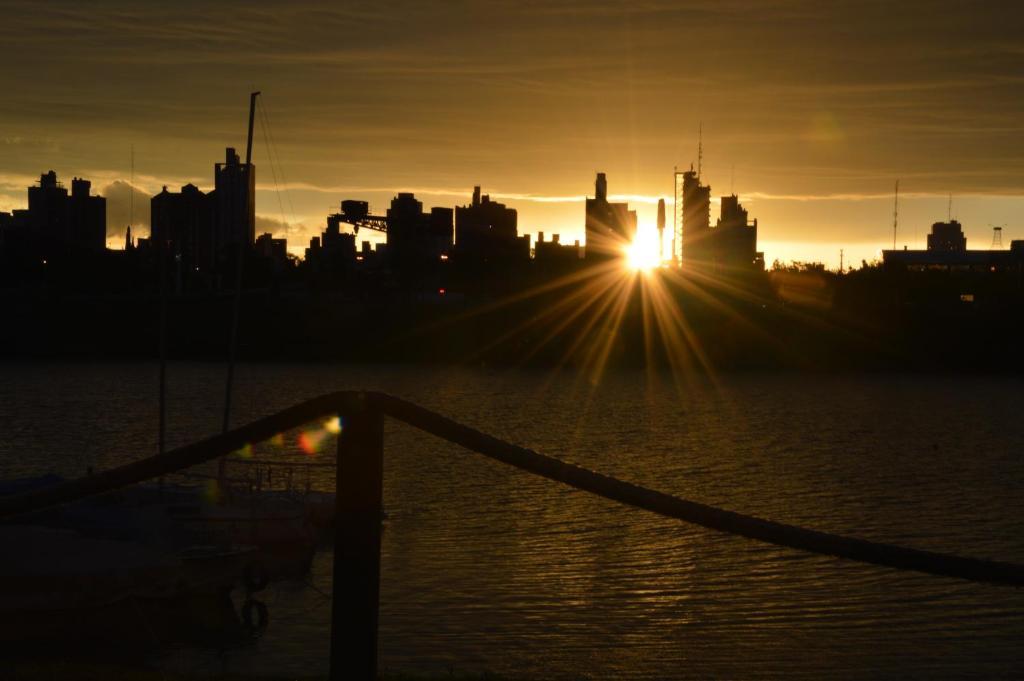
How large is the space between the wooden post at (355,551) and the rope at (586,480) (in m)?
0.05

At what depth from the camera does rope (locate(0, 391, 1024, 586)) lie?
4751 millimetres

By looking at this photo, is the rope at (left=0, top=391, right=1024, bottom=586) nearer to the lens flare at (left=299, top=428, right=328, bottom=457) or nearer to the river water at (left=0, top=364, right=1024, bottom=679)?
the river water at (left=0, top=364, right=1024, bottom=679)

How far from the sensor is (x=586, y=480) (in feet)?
15.7

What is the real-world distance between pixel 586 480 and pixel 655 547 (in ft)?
116

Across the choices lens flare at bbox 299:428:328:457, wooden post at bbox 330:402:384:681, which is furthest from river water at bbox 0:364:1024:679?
wooden post at bbox 330:402:384:681

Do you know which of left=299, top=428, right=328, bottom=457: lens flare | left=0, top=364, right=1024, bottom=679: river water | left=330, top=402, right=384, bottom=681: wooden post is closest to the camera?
left=330, top=402, right=384, bottom=681: wooden post

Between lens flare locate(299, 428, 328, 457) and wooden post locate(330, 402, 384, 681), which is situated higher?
wooden post locate(330, 402, 384, 681)

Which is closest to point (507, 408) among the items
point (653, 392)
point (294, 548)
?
point (653, 392)

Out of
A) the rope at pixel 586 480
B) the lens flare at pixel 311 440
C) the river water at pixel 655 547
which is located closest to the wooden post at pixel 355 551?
the rope at pixel 586 480

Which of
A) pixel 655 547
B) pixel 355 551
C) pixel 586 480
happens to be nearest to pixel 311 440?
pixel 655 547

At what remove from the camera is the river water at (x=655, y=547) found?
25875 millimetres

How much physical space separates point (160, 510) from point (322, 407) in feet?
90.6

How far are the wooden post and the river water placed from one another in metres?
16.3

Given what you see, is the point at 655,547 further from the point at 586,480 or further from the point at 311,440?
the point at 311,440
